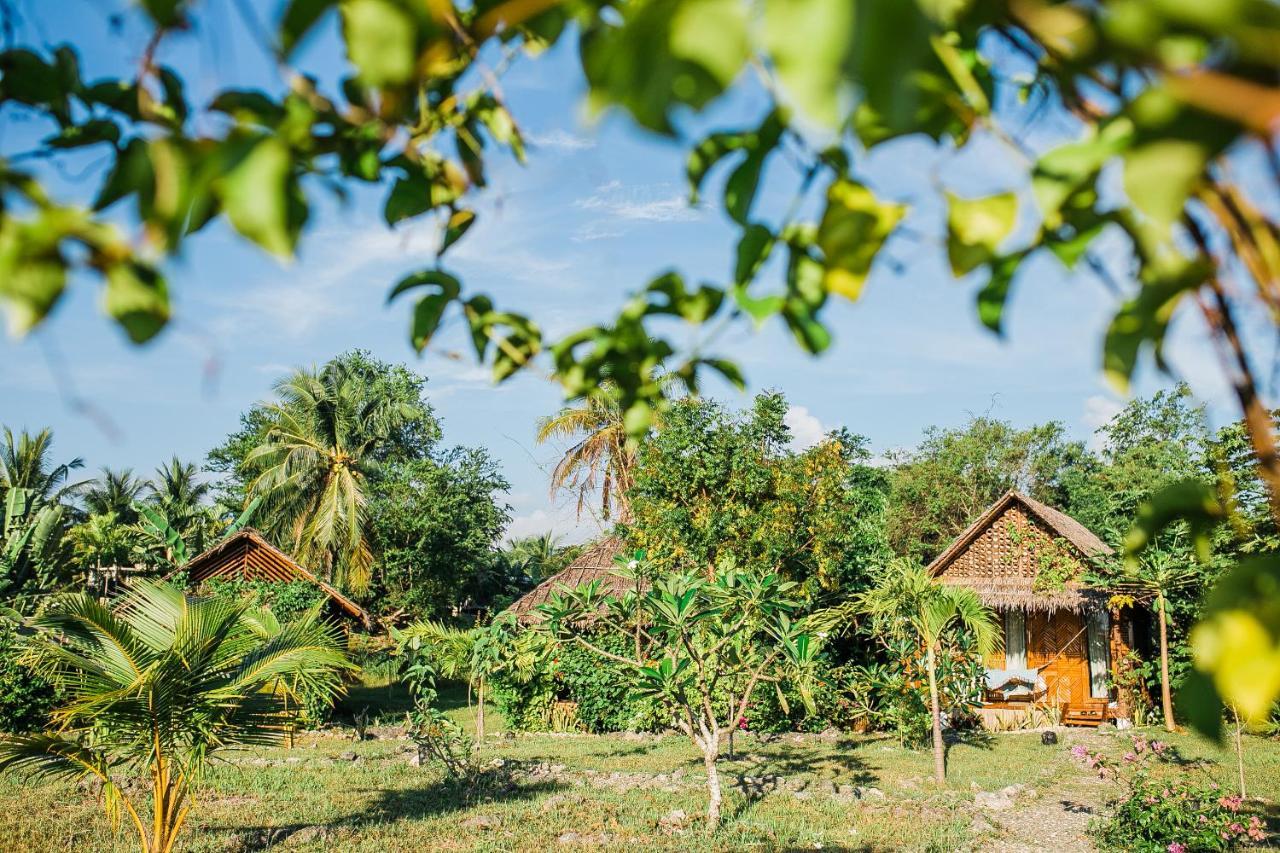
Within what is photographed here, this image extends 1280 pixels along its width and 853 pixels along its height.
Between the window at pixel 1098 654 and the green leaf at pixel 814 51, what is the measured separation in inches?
632

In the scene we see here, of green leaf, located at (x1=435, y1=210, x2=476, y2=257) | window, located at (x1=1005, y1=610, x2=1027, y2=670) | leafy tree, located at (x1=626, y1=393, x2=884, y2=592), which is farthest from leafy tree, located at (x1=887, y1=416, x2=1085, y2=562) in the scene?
green leaf, located at (x1=435, y1=210, x2=476, y2=257)

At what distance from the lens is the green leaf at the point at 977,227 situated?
24.9 inches

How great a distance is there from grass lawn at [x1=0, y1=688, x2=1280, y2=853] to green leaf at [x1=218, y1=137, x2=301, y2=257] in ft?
22.3

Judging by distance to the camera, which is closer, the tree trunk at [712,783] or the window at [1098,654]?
the tree trunk at [712,783]

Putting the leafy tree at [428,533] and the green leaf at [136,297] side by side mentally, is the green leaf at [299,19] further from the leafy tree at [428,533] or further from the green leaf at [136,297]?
the leafy tree at [428,533]

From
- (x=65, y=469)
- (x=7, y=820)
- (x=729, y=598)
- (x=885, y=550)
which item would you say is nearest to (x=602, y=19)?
(x=729, y=598)

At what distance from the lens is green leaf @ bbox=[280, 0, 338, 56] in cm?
48

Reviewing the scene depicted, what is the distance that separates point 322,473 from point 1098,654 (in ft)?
58.7

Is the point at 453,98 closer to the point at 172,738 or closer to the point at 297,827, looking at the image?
the point at 172,738

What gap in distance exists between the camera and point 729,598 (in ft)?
23.1

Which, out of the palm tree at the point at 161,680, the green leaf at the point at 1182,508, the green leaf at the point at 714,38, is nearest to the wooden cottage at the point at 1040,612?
the palm tree at the point at 161,680

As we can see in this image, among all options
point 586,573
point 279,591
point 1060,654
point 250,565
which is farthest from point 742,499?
point 250,565

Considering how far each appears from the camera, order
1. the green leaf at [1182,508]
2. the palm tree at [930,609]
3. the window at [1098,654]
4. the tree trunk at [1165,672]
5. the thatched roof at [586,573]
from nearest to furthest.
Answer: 1. the green leaf at [1182,508]
2. the palm tree at [930,609]
3. the tree trunk at [1165,672]
4. the window at [1098,654]
5. the thatched roof at [586,573]

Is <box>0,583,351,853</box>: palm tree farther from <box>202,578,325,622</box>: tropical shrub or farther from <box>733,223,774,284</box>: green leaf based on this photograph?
<box>202,578,325,622</box>: tropical shrub
